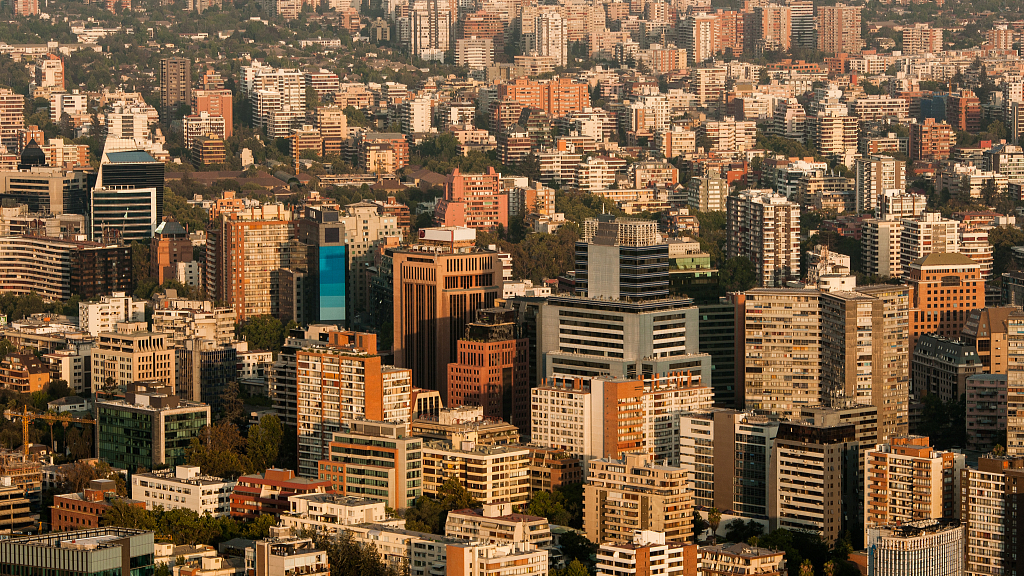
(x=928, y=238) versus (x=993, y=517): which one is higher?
(x=928, y=238)

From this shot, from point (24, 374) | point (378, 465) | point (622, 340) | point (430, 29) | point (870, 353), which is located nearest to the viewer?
point (378, 465)

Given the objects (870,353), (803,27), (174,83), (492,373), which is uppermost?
(803,27)

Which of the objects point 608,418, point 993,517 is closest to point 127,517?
point 608,418

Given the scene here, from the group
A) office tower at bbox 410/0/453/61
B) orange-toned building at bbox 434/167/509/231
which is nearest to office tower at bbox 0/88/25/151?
orange-toned building at bbox 434/167/509/231

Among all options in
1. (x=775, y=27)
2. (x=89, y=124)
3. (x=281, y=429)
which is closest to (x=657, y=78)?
(x=775, y=27)

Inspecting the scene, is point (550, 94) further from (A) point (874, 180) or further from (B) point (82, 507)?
(B) point (82, 507)

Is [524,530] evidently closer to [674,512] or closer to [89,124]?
[674,512]

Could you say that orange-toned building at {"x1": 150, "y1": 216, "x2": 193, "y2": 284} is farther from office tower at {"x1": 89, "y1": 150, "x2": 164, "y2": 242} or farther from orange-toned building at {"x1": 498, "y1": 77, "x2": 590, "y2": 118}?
orange-toned building at {"x1": 498, "y1": 77, "x2": 590, "y2": 118}

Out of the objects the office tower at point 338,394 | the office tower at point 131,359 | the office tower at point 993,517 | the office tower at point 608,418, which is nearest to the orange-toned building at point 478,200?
the office tower at point 131,359
